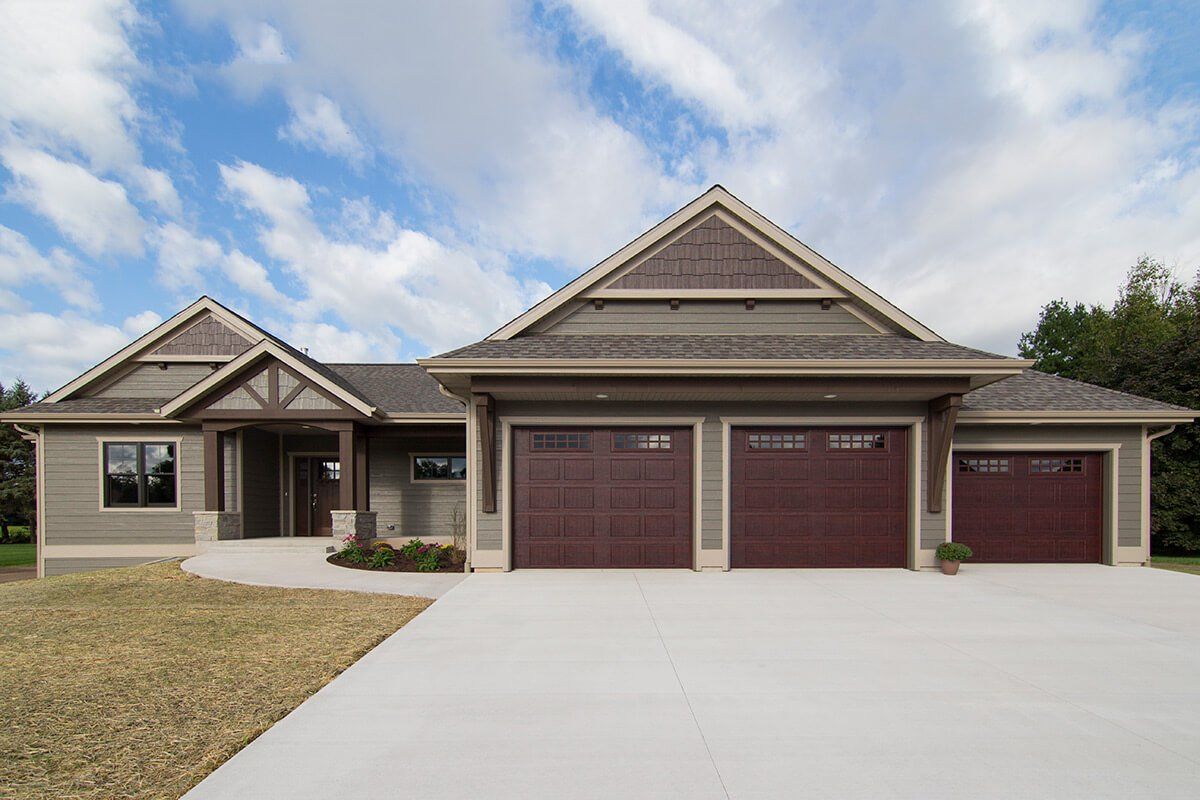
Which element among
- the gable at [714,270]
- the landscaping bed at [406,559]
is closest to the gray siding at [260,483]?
the landscaping bed at [406,559]

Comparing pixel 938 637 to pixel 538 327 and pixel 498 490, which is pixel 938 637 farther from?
pixel 538 327

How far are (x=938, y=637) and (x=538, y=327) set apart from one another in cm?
780

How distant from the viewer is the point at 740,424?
34.8 feet

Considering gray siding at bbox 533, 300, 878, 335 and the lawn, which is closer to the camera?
gray siding at bbox 533, 300, 878, 335

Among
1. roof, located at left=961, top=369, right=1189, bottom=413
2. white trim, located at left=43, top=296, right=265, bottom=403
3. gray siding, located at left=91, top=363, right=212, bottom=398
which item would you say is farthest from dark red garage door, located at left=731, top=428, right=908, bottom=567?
gray siding, located at left=91, top=363, right=212, bottom=398

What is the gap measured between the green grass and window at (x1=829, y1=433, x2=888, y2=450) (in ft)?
85.2

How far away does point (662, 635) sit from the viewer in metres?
6.42

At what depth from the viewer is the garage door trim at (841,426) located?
413 inches

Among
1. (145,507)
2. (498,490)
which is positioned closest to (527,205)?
(498,490)

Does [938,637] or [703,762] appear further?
[938,637]

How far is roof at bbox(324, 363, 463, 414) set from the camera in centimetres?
1459

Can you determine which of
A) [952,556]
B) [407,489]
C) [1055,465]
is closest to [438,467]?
[407,489]

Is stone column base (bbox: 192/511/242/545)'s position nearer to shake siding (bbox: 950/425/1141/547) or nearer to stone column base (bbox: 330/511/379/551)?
stone column base (bbox: 330/511/379/551)

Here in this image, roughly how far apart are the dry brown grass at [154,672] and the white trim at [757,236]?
5.39 m
